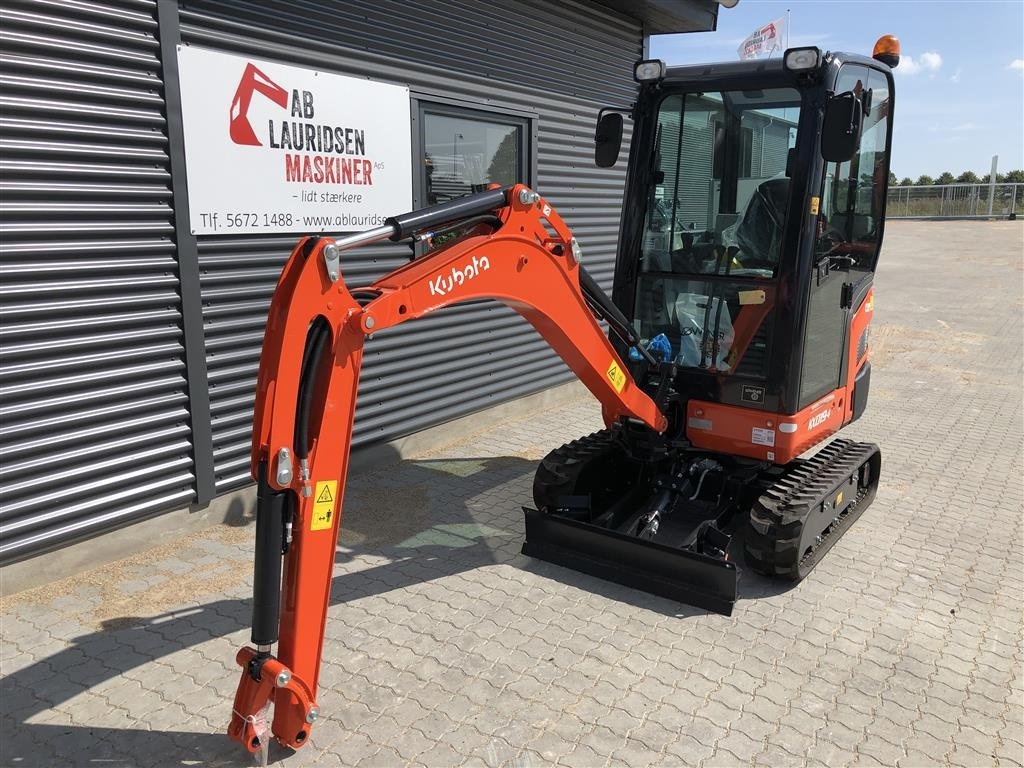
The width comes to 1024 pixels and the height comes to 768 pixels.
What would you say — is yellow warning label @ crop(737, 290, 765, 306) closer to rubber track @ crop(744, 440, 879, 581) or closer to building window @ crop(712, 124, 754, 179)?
building window @ crop(712, 124, 754, 179)

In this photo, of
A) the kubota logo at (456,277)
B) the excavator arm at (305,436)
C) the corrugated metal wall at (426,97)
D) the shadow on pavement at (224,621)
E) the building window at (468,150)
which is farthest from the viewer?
the building window at (468,150)

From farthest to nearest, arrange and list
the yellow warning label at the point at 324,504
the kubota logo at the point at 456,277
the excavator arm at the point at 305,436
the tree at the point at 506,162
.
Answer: the tree at the point at 506,162
the kubota logo at the point at 456,277
the yellow warning label at the point at 324,504
the excavator arm at the point at 305,436

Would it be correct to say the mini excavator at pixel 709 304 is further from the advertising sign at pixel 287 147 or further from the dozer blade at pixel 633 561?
the advertising sign at pixel 287 147

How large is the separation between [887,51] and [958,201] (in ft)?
136

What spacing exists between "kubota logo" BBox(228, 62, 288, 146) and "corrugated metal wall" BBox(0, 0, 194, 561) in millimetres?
492

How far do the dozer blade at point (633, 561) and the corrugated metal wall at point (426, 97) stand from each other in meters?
2.22

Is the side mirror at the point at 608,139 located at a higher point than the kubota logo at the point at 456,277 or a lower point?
higher

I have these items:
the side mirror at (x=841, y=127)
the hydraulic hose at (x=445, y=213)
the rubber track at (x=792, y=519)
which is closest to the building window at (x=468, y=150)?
the hydraulic hose at (x=445, y=213)

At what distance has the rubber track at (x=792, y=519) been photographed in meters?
4.64

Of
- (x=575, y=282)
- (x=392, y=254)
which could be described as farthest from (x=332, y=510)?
(x=392, y=254)

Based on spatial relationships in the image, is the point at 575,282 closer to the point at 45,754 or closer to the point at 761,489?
the point at 761,489

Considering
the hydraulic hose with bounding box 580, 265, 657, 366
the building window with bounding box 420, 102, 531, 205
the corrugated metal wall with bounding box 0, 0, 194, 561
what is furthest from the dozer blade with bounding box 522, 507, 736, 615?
the building window with bounding box 420, 102, 531, 205

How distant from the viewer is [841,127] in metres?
4.25

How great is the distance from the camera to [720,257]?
5.05 meters
